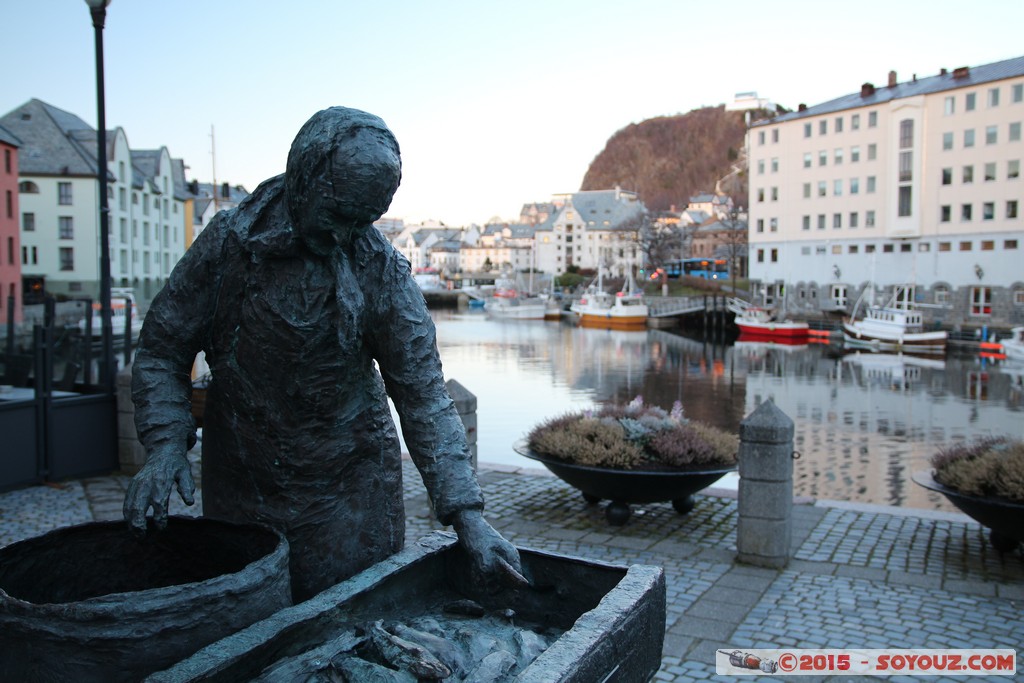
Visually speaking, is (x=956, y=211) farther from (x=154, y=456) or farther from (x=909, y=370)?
(x=154, y=456)

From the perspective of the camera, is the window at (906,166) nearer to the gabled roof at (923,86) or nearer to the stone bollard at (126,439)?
the gabled roof at (923,86)

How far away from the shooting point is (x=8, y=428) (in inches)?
359

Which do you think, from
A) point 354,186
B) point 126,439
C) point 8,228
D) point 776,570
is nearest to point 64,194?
point 8,228

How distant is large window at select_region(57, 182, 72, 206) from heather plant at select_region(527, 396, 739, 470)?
43351 mm

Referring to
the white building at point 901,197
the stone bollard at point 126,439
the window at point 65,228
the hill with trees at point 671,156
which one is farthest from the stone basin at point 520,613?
the hill with trees at point 671,156

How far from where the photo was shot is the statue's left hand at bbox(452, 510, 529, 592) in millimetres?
2727

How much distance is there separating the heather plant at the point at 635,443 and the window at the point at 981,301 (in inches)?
1769

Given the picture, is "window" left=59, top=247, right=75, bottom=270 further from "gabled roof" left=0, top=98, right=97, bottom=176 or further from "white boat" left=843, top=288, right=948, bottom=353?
"white boat" left=843, top=288, right=948, bottom=353

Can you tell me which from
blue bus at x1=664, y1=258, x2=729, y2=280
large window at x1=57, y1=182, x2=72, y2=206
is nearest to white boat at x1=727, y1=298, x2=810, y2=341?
blue bus at x1=664, y1=258, x2=729, y2=280

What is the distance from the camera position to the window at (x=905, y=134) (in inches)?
1981

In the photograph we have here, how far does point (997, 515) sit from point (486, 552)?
19.9 ft

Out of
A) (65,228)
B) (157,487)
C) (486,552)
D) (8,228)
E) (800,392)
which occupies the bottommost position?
(800,392)

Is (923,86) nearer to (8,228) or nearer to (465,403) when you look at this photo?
(8,228)

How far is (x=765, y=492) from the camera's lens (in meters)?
7.39
